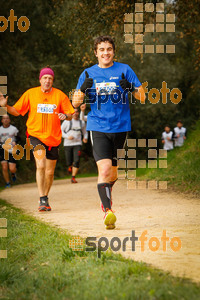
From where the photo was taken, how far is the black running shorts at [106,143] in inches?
273

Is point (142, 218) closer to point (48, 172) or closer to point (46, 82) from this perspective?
point (48, 172)

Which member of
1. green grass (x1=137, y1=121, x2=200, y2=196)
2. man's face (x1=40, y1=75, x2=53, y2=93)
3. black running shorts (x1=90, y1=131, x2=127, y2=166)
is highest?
man's face (x1=40, y1=75, x2=53, y2=93)

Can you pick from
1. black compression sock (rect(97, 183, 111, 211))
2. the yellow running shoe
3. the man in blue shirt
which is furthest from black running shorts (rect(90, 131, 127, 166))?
the yellow running shoe

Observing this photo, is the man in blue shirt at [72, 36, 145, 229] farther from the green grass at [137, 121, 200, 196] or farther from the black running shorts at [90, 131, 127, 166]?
the green grass at [137, 121, 200, 196]

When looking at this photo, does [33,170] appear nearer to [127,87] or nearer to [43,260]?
[127,87]

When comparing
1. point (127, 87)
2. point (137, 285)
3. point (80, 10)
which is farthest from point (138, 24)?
point (137, 285)

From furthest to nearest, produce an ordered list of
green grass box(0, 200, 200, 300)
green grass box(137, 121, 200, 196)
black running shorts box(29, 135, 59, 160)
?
green grass box(137, 121, 200, 196), black running shorts box(29, 135, 59, 160), green grass box(0, 200, 200, 300)

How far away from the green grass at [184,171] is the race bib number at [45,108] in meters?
3.48

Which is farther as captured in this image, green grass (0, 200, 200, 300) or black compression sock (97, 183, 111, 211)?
black compression sock (97, 183, 111, 211)

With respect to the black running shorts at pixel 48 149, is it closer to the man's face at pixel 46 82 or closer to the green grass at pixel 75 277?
the man's face at pixel 46 82

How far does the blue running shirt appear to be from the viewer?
22.5 feet

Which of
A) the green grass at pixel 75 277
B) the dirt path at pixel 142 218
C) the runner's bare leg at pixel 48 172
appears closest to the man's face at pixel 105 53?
the dirt path at pixel 142 218

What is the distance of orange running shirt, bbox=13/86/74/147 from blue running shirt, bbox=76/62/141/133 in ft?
6.78

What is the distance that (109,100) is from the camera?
6867mm
